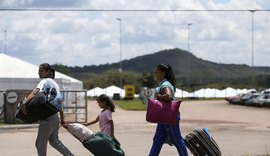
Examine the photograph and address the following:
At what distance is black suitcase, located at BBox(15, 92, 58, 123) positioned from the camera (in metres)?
9.94

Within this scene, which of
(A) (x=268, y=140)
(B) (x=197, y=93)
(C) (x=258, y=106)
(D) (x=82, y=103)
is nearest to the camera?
(A) (x=268, y=140)

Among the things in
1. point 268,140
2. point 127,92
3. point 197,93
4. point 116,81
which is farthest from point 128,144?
point 116,81

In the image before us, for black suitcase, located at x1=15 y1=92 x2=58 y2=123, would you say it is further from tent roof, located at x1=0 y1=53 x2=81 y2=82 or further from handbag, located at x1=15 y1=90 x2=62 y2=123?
tent roof, located at x1=0 y1=53 x2=81 y2=82

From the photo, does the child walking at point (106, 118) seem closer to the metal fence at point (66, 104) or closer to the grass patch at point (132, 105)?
the metal fence at point (66, 104)

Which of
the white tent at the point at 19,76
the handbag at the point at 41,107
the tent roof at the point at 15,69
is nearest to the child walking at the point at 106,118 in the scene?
the handbag at the point at 41,107

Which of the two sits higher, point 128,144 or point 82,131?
point 82,131

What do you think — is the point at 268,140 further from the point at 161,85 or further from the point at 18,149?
the point at 161,85

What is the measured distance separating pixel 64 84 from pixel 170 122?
93.7 feet

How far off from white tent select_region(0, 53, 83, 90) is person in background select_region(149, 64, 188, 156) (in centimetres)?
2568

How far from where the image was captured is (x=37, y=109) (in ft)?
32.8

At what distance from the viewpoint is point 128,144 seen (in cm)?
1670

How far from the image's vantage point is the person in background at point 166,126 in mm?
9875

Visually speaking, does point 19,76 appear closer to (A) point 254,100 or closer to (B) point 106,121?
(B) point 106,121

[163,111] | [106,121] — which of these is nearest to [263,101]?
[106,121]
